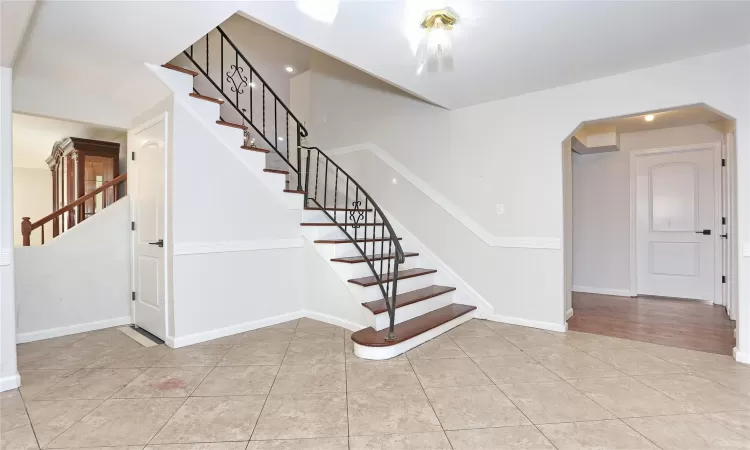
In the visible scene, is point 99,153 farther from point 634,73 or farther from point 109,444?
point 634,73

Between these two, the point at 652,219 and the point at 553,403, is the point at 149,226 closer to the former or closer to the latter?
the point at 553,403

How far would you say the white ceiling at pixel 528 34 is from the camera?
2137 millimetres

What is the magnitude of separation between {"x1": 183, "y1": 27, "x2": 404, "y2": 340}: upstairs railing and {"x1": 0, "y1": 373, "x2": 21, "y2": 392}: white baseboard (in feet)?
8.53

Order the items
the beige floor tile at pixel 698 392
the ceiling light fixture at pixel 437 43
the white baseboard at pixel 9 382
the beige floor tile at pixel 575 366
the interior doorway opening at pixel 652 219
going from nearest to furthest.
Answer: the beige floor tile at pixel 698 392, the ceiling light fixture at pixel 437 43, the white baseboard at pixel 9 382, the beige floor tile at pixel 575 366, the interior doorway opening at pixel 652 219

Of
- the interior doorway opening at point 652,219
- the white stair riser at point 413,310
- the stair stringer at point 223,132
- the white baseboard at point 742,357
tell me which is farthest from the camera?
the interior doorway opening at point 652,219

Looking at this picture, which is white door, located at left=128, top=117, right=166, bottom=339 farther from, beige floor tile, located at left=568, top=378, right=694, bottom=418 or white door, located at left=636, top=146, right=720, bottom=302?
white door, located at left=636, top=146, right=720, bottom=302

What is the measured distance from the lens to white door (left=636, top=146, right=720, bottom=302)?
193 inches

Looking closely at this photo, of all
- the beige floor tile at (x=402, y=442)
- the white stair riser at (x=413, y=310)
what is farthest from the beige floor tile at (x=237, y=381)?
the white stair riser at (x=413, y=310)

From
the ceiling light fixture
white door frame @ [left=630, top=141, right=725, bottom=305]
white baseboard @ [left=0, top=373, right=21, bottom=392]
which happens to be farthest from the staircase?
white door frame @ [left=630, top=141, right=725, bottom=305]

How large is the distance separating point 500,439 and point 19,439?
7.74 feet

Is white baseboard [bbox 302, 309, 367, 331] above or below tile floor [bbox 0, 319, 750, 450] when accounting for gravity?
above

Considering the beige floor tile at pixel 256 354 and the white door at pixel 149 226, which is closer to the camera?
the beige floor tile at pixel 256 354

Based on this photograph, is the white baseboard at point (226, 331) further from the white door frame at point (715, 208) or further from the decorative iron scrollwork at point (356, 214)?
the white door frame at point (715, 208)

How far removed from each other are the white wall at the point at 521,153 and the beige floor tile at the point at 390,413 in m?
1.96
